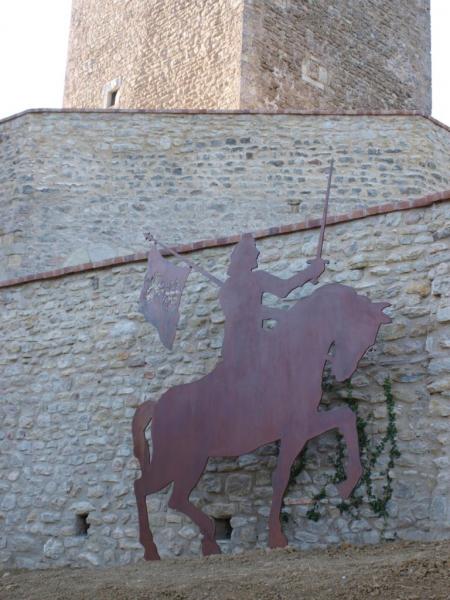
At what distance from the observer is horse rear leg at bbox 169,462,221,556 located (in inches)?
241

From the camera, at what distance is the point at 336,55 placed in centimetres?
1485

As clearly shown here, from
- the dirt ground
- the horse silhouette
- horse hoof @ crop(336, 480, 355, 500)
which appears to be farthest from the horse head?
the dirt ground

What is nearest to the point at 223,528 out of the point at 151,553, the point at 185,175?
the point at 151,553

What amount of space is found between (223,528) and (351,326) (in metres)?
1.85

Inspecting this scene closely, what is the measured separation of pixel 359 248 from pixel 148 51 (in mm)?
9652

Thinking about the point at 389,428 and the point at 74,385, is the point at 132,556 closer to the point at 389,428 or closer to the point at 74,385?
the point at 74,385

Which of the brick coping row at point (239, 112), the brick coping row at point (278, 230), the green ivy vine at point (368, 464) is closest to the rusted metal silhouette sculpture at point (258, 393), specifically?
the green ivy vine at point (368, 464)

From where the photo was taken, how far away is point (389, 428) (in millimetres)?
5957

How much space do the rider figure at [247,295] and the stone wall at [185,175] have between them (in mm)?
3926

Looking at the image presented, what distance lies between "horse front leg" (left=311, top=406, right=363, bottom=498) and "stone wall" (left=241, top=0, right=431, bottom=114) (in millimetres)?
7816

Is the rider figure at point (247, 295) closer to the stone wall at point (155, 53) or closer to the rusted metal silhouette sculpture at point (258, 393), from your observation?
the rusted metal silhouette sculpture at point (258, 393)

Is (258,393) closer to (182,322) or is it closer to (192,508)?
(192,508)

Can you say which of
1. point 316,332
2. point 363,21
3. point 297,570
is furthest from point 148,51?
point 297,570

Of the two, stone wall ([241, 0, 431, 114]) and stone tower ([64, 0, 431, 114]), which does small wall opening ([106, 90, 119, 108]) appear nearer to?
stone tower ([64, 0, 431, 114])
